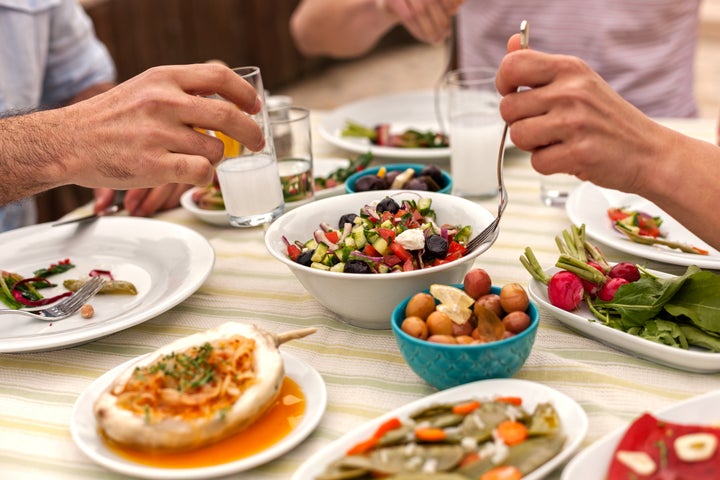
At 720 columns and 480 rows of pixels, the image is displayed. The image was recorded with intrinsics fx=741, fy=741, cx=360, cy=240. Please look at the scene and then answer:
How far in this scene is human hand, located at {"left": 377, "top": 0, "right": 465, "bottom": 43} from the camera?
77.2 inches

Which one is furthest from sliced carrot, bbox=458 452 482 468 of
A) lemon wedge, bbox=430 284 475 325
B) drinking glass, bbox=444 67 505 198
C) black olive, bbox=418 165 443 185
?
drinking glass, bbox=444 67 505 198

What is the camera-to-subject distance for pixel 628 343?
1015 mm

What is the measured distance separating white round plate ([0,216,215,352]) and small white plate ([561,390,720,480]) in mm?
667

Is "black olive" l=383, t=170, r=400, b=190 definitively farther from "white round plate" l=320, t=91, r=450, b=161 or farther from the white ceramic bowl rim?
"white round plate" l=320, t=91, r=450, b=161

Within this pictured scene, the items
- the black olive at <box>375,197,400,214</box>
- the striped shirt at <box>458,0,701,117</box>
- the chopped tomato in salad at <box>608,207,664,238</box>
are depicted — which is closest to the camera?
the black olive at <box>375,197,400,214</box>

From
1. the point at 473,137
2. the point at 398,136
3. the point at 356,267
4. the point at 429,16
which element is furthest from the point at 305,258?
the point at 429,16

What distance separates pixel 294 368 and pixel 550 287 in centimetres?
41

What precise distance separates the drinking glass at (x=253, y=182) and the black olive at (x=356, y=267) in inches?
12.4

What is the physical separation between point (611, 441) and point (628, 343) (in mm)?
267

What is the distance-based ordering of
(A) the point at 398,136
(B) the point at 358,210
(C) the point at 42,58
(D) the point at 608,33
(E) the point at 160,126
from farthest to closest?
1. (D) the point at 608,33
2. (C) the point at 42,58
3. (A) the point at 398,136
4. (B) the point at 358,210
5. (E) the point at 160,126

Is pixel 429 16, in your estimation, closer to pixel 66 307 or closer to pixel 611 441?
pixel 66 307

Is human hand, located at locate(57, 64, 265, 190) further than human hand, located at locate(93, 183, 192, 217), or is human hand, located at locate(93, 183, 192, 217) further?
human hand, located at locate(93, 183, 192, 217)

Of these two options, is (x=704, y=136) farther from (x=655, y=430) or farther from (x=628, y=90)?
(x=655, y=430)

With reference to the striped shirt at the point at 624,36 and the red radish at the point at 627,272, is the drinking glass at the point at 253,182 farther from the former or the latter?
the striped shirt at the point at 624,36
